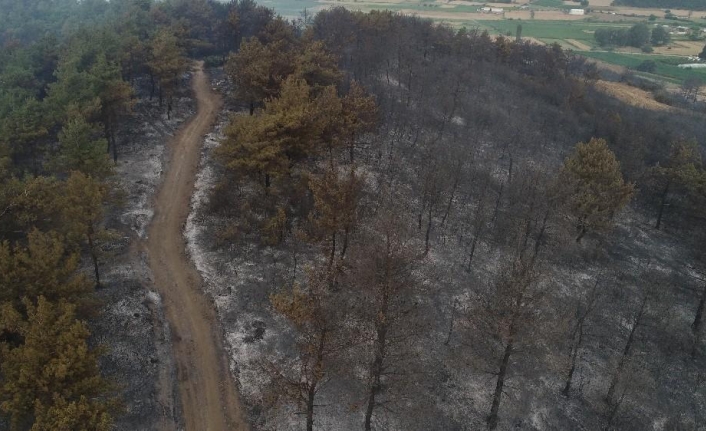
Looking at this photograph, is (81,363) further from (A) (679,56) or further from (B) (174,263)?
(A) (679,56)

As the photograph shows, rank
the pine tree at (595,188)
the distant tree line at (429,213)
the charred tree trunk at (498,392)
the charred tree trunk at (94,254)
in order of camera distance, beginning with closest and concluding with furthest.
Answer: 1. the charred tree trunk at (498,392)
2. the distant tree line at (429,213)
3. the charred tree trunk at (94,254)
4. the pine tree at (595,188)

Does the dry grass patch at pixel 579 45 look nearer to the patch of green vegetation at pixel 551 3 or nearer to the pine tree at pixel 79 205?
the patch of green vegetation at pixel 551 3

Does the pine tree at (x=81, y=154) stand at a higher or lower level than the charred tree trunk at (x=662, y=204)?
higher

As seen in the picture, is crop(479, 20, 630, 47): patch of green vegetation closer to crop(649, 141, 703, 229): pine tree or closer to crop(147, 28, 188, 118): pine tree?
crop(649, 141, 703, 229): pine tree

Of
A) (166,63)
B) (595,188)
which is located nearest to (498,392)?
(595,188)

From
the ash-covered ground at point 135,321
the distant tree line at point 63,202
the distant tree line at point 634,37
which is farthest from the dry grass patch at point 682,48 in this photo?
the ash-covered ground at point 135,321

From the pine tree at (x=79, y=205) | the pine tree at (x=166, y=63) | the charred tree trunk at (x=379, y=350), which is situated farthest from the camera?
the pine tree at (x=166, y=63)

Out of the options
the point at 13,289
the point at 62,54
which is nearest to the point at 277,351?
the point at 13,289
